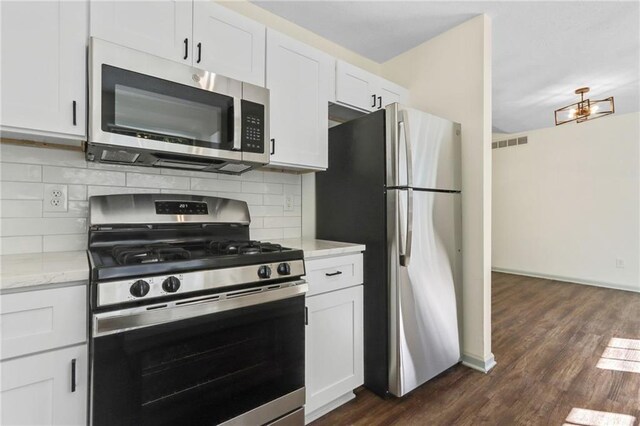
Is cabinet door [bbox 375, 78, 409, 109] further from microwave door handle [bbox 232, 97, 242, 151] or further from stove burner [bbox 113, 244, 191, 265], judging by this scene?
stove burner [bbox 113, 244, 191, 265]

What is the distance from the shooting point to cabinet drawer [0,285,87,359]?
94cm

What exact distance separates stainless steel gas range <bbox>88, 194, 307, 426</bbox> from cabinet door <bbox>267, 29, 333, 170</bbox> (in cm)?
67

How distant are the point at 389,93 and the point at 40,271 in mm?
2519

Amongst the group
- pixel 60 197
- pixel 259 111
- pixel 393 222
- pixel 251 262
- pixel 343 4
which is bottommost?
pixel 251 262

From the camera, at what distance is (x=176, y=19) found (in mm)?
1532

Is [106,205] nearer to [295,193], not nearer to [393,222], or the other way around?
[295,193]

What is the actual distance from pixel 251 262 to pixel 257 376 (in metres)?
0.53

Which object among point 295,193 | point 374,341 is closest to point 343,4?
point 295,193

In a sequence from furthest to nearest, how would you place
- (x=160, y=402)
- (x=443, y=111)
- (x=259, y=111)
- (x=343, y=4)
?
(x=443, y=111)
(x=343, y=4)
(x=259, y=111)
(x=160, y=402)

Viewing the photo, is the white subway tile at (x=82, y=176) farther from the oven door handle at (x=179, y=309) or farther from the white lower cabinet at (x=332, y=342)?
the white lower cabinet at (x=332, y=342)

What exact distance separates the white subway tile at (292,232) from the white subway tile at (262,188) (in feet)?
0.97

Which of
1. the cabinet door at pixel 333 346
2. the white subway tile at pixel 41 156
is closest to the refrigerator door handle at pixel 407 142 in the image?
the cabinet door at pixel 333 346

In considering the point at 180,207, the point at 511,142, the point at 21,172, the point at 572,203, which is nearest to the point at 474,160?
the point at 180,207

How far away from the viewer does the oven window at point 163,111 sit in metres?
1.33
